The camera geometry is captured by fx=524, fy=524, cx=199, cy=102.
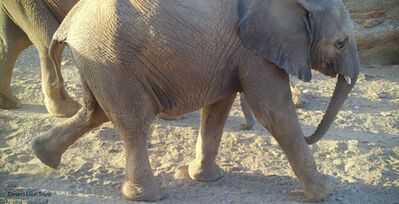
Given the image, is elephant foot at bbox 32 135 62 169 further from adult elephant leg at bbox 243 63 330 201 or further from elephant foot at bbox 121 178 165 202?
adult elephant leg at bbox 243 63 330 201

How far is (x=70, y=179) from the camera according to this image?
408 centimetres

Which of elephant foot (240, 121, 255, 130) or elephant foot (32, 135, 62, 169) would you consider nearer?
elephant foot (32, 135, 62, 169)

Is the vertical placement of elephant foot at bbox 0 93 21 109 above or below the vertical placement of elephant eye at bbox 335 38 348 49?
below

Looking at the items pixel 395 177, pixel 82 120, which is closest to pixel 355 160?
pixel 395 177

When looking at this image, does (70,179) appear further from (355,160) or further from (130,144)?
(355,160)

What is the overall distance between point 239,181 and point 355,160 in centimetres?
109

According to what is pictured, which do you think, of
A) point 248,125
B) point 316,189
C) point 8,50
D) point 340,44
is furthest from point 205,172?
point 8,50

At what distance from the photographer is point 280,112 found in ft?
11.4

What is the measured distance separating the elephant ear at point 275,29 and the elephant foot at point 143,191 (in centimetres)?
122

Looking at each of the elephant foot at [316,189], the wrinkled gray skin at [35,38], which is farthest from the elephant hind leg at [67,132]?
the elephant foot at [316,189]

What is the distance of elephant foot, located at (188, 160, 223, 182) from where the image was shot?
13.5ft

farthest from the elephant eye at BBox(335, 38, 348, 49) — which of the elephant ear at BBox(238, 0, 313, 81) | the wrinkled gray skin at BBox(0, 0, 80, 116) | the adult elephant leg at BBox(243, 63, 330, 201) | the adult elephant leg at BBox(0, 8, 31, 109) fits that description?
the adult elephant leg at BBox(0, 8, 31, 109)

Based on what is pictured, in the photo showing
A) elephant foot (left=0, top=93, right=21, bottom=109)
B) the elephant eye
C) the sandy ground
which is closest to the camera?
the elephant eye

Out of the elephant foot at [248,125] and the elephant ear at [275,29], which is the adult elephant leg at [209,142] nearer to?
the elephant ear at [275,29]
